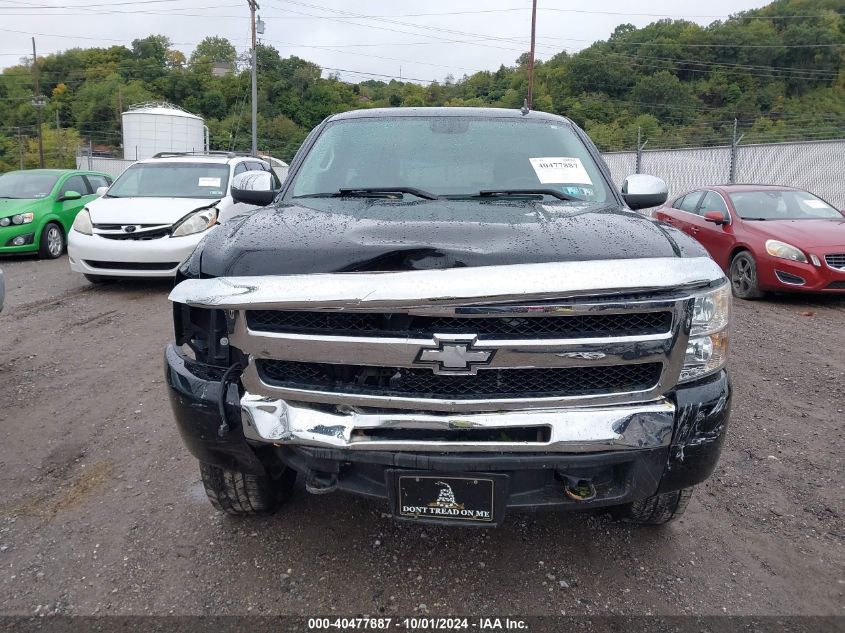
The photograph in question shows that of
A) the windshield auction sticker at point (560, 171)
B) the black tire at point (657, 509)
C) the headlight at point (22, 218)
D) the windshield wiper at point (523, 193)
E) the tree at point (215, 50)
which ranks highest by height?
the tree at point (215, 50)

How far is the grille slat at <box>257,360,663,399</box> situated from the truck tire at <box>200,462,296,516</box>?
2.05 feet

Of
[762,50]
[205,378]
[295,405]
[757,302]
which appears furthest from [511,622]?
[762,50]

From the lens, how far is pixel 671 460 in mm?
2059

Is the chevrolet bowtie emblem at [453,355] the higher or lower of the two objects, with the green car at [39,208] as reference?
higher

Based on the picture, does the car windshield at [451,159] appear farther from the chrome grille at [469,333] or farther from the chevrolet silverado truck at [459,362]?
the chrome grille at [469,333]

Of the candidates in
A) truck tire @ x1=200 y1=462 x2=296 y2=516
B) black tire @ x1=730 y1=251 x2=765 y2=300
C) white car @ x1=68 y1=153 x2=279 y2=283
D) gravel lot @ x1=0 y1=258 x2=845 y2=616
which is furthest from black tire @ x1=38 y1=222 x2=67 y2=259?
black tire @ x1=730 y1=251 x2=765 y2=300

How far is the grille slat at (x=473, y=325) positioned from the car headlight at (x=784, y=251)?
20.6ft

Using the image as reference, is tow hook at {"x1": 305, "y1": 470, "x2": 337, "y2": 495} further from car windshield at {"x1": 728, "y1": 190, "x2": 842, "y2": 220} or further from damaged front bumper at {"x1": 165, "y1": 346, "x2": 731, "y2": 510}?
car windshield at {"x1": 728, "y1": 190, "x2": 842, "y2": 220}

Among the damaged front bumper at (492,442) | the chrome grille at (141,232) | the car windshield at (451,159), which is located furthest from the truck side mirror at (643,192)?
the chrome grille at (141,232)

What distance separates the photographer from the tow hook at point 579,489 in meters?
2.06

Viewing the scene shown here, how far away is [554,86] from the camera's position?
42.1 m

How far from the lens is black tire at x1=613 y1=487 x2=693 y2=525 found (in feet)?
8.30

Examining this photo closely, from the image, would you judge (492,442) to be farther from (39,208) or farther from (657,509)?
(39,208)

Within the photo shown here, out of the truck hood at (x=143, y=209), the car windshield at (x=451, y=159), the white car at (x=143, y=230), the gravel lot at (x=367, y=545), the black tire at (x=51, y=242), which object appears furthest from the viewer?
the black tire at (x=51, y=242)
